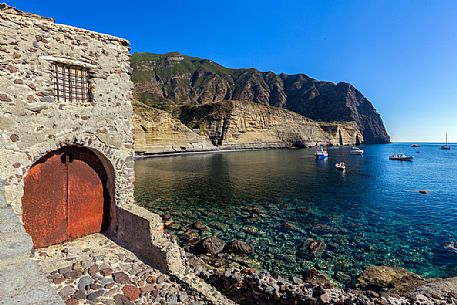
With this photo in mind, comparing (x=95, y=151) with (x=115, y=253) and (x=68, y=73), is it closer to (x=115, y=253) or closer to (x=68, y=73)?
(x=68, y=73)

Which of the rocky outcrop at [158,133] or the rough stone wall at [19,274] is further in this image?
the rocky outcrop at [158,133]

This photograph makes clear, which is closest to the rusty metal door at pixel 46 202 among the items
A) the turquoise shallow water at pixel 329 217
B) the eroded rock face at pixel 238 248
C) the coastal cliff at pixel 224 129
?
the eroded rock face at pixel 238 248

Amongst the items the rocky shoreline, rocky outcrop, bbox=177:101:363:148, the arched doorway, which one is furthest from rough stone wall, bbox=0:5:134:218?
rocky outcrop, bbox=177:101:363:148

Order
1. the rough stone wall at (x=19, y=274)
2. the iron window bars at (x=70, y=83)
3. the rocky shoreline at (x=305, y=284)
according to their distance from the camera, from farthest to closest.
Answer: the rocky shoreline at (x=305, y=284) → the iron window bars at (x=70, y=83) → the rough stone wall at (x=19, y=274)

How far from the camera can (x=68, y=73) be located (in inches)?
325

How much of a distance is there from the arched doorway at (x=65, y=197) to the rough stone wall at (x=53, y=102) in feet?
1.88

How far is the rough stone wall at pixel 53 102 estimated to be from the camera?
6961mm

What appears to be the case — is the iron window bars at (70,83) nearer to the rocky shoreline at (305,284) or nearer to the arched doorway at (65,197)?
the arched doorway at (65,197)

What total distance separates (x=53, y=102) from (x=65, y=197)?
3.05m

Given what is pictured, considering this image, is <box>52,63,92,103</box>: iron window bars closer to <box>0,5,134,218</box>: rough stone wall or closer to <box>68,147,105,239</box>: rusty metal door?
<box>0,5,134,218</box>: rough stone wall

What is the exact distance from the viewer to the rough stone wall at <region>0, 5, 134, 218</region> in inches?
274

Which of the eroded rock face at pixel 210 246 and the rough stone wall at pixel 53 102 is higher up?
the rough stone wall at pixel 53 102

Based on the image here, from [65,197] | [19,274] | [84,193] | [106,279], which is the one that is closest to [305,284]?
[106,279]

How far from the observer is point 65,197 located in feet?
28.0
